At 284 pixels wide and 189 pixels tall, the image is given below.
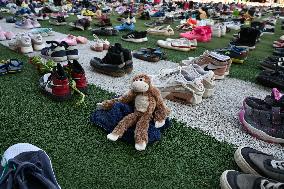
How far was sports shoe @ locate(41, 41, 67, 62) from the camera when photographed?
3.18m

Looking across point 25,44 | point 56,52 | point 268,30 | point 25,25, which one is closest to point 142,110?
point 56,52

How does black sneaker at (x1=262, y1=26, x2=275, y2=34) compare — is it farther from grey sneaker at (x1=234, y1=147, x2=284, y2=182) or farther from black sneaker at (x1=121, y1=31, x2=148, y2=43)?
grey sneaker at (x1=234, y1=147, x2=284, y2=182)

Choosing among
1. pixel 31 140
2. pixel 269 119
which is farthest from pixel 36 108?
pixel 269 119

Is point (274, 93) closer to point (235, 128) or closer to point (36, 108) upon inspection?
point (235, 128)

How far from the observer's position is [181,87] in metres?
2.38

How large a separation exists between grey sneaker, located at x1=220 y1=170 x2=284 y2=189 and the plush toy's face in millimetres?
693

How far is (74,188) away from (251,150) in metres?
1.00

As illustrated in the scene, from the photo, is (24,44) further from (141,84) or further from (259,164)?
(259,164)

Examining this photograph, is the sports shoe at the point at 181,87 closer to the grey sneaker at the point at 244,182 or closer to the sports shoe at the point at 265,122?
the sports shoe at the point at 265,122

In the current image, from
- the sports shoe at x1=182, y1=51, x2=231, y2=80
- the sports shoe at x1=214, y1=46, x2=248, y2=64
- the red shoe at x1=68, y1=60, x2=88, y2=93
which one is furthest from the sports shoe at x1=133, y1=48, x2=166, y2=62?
the red shoe at x1=68, y1=60, x2=88, y2=93

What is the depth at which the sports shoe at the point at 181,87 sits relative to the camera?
236cm

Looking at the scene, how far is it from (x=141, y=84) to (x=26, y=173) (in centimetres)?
85

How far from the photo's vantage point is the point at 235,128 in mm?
2092

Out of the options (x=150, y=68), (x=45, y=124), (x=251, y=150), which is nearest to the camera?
(x=251, y=150)
